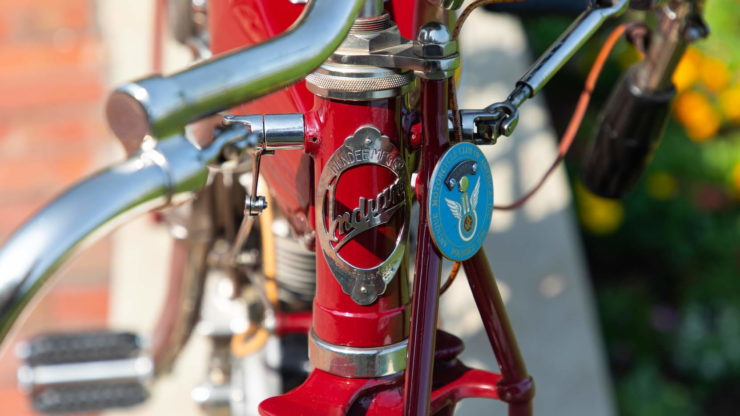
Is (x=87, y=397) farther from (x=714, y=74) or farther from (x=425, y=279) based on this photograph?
(x=714, y=74)

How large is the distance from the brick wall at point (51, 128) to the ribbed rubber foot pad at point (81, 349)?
0.24 metres

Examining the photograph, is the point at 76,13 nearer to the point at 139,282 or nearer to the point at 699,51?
the point at 139,282

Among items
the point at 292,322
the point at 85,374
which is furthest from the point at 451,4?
the point at 85,374

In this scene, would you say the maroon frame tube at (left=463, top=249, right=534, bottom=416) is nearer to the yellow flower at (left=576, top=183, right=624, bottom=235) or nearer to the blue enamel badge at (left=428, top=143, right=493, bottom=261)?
the blue enamel badge at (left=428, top=143, right=493, bottom=261)

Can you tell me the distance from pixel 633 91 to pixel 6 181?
51.0 inches

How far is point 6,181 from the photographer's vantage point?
1.88 m

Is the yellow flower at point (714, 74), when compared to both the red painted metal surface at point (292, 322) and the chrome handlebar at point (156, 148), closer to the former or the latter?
the red painted metal surface at point (292, 322)

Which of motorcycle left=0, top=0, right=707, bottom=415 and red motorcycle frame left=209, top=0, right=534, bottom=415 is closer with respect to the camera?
motorcycle left=0, top=0, right=707, bottom=415

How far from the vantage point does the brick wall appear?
5.35 ft

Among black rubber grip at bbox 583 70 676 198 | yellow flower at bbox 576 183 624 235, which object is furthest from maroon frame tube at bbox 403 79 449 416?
yellow flower at bbox 576 183 624 235

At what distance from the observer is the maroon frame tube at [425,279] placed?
60 cm

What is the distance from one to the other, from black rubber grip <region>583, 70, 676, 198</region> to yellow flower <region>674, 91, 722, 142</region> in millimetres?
713

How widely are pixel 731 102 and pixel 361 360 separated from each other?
1280 millimetres

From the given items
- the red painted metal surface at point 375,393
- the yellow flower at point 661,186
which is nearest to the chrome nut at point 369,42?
the red painted metal surface at point 375,393
